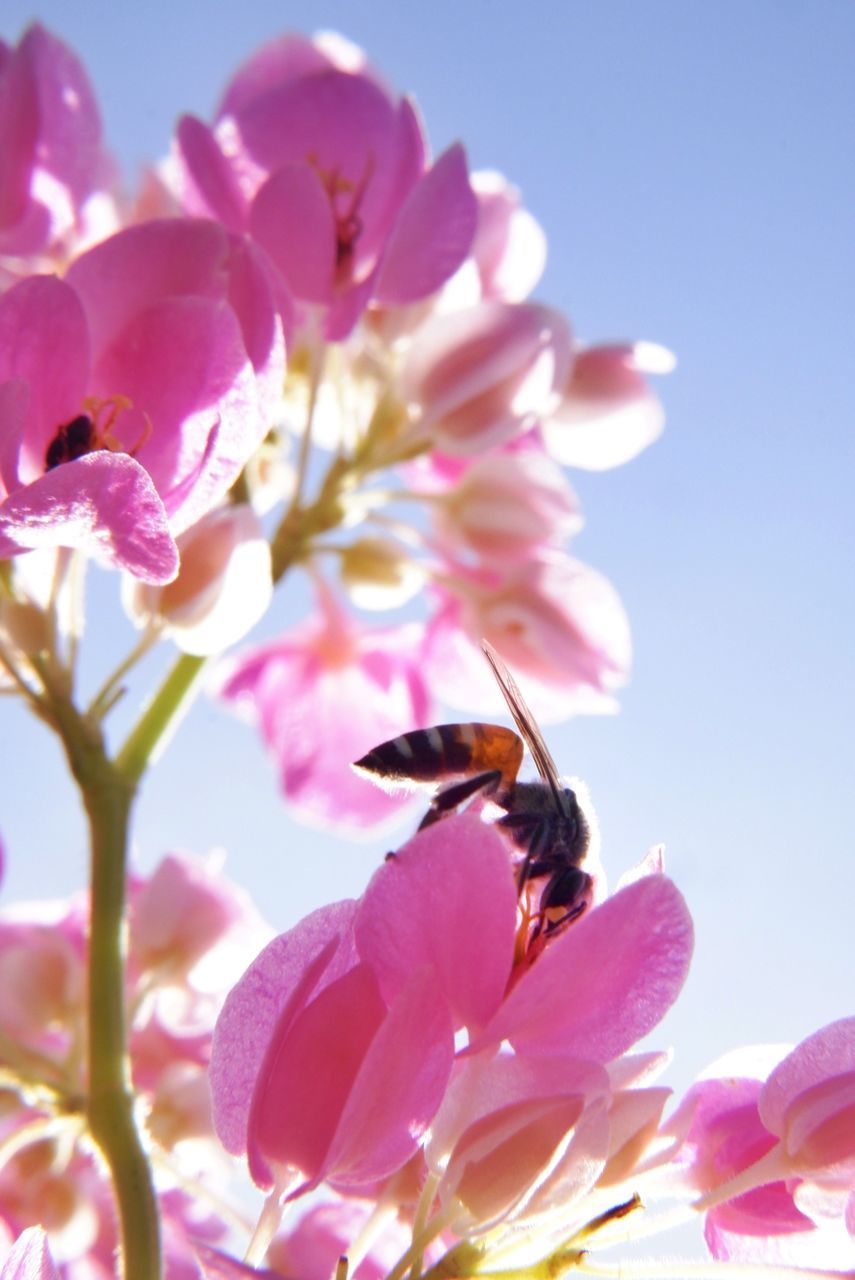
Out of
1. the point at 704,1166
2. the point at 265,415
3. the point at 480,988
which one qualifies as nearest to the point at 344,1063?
the point at 480,988

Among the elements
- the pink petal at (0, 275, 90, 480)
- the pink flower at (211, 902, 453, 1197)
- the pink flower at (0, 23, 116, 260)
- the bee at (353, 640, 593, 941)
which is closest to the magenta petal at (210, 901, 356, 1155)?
the pink flower at (211, 902, 453, 1197)

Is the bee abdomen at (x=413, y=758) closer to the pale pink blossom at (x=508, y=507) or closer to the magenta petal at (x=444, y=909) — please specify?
the magenta petal at (x=444, y=909)

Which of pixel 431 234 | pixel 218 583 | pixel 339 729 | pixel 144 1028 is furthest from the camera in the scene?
pixel 339 729

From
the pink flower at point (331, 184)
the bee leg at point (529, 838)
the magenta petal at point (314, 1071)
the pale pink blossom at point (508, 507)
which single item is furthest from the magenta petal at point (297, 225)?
the magenta petal at point (314, 1071)

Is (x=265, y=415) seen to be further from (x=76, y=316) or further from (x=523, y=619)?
(x=523, y=619)

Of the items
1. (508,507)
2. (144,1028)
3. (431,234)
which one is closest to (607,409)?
(508,507)

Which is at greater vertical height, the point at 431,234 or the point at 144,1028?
the point at 431,234

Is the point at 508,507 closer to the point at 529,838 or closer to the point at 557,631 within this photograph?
the point at 557,631
